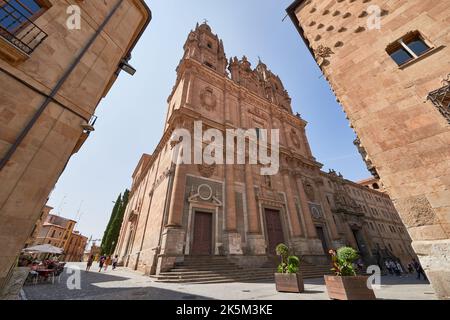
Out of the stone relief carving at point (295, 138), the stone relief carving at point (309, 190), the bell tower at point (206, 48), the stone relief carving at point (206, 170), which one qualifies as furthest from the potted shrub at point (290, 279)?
the bell tower at point (206, 48)

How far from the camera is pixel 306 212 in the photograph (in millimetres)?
19641

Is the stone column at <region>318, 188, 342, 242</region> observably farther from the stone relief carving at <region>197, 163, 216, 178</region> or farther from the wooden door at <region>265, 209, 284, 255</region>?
the stone relief carving at <region>197, 163, 216, 178</region>

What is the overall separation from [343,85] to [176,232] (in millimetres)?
11436

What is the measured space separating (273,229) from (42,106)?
1735 centimetres

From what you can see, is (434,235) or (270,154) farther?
(270,154)

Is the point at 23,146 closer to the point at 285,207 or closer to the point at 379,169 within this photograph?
the point at 379,169

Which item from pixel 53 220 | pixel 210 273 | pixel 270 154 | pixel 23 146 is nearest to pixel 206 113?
pixel 270 154

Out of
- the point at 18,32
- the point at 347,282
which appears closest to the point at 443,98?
the point at 347,282

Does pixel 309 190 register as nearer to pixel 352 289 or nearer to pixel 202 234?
pixel 202 234

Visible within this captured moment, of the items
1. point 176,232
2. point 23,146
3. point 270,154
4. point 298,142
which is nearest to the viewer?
point 23,146

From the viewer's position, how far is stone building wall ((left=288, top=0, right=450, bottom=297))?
369cm

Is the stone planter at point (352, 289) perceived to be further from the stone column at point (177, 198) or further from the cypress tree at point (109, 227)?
the cypress tree at point (109, 227)

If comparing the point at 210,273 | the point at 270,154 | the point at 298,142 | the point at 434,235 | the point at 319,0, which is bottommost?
the point at 210,273

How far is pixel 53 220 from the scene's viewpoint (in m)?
60.7
